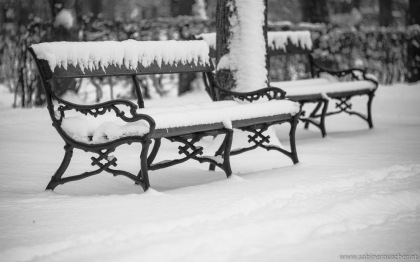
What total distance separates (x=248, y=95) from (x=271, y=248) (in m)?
2.86

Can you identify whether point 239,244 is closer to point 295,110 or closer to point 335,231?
point 335,231

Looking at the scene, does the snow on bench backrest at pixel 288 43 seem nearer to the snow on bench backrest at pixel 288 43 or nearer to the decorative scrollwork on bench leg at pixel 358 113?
the snow on bench backrest at pixel 288 43

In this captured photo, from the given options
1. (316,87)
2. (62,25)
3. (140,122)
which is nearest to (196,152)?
(140,122)

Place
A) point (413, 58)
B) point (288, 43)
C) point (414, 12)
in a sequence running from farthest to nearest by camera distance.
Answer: point (414, 12), point (413, 58), point (288, 43)

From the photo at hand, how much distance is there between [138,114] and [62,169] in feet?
2.42

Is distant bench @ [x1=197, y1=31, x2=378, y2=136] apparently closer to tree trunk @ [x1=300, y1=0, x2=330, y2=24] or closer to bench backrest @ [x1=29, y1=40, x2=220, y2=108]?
bench backrest @ [x1=29, y1=40, x2=220, y2=108]

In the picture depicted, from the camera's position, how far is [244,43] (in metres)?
6.58

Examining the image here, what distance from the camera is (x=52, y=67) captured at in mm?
4727

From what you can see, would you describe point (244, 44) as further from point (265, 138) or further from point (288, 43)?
point (288, 43)

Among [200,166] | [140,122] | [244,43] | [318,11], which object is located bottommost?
[200,166]

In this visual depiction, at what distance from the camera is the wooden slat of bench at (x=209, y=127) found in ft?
14.9

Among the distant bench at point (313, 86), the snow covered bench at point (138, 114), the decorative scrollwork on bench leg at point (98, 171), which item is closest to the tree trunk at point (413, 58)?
the distant bench at point (313, 86)

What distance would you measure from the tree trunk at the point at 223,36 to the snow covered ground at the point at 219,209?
2.70 feet

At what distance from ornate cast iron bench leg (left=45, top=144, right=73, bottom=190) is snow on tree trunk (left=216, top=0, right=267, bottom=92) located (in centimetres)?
244
